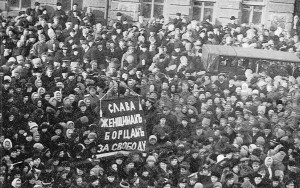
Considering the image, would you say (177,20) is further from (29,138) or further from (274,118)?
(29,138)

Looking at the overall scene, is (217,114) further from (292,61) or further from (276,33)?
(276,33)

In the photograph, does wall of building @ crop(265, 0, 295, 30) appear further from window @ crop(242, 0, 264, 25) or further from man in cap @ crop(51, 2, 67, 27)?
man in cap @ crop(51, 2, 67, 27)

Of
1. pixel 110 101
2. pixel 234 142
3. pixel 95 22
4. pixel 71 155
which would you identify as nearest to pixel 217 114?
pixel 234 142

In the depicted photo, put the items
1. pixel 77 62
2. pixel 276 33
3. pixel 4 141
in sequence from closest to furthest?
pixel 4 141 < pixel 77 62 < pixel 276 33

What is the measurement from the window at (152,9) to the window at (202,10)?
1.04 metres

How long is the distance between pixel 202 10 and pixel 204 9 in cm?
8

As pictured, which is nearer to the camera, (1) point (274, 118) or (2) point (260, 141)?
(2) point (260, 141)

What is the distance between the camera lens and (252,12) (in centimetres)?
2209

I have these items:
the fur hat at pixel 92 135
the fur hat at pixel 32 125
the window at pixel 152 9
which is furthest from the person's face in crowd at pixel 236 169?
the window at pixel 152 9

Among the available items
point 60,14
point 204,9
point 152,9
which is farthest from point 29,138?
point 204,9

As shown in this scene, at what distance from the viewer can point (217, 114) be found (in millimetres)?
16750

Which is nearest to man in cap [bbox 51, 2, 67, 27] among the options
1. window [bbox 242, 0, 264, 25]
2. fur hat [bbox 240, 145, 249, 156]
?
window [bbox 242, 0, 264, 25]

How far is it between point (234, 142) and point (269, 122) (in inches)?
48.7

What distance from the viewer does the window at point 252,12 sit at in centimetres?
2205
